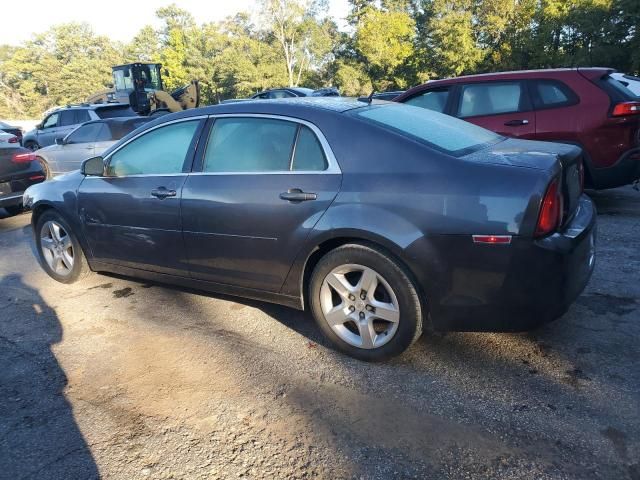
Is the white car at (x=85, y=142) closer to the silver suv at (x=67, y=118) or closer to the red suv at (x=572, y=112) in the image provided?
the silver suv at (x=67, y=118)

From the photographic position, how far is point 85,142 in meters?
9.97

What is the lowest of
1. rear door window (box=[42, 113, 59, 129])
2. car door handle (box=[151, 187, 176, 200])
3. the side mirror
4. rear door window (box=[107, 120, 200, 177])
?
rear door window (box=[42, 113, 59, 129])

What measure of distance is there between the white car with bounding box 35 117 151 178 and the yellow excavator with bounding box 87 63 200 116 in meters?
2.77

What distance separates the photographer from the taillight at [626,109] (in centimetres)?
530

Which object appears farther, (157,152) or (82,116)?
(82,116)

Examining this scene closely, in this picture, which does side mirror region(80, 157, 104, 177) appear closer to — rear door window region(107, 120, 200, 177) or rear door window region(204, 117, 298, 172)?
rear door window region(107, 120, 200, 177)

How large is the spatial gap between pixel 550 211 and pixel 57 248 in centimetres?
426

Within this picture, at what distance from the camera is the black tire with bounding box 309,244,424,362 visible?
9.03ft

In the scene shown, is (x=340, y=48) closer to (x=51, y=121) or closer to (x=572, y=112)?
(x=51, y=121)

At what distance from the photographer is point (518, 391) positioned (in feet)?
8.55

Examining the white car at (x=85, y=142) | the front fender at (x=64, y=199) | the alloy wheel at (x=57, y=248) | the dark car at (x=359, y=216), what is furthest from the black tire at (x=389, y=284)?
the white car at (x=85, y=142)

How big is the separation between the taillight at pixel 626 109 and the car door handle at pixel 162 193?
4730mm

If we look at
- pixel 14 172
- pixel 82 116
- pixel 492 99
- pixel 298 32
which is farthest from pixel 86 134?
pixel 298 32

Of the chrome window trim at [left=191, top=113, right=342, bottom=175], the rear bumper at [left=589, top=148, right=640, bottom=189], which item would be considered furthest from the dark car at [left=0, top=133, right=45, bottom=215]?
the rear bumper at [left=589, top=148, right=640, bottom=189]
